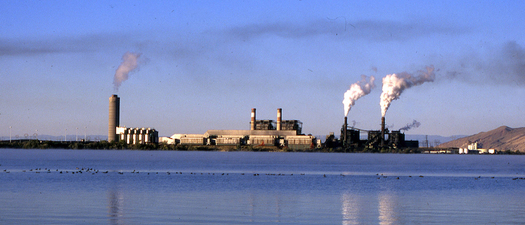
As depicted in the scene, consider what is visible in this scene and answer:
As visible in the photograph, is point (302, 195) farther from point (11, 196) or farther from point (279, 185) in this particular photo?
point (11, 196)

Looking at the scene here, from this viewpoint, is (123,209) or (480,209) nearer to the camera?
(123,209)

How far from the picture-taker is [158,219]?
3312 centimetres

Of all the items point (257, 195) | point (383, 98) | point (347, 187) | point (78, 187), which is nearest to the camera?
point (257, 195)

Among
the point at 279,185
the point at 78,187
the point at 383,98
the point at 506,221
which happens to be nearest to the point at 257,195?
the point at 279,185

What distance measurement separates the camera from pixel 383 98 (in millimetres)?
191125

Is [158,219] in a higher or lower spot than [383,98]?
lower

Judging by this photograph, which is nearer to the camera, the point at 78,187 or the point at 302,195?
the point at 302,195

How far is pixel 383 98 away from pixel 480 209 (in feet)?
499

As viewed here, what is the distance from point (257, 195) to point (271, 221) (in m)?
15.3

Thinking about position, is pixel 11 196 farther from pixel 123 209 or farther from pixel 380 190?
pixel 380 190

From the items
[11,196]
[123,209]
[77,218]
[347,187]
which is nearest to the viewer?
[77,218]

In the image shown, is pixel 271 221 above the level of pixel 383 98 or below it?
below

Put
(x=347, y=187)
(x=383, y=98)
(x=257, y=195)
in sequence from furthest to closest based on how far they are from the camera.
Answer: (x=383, y=98), (x=347, y=187), (x=257, y=195)

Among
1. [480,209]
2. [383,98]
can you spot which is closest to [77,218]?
[480,209]
